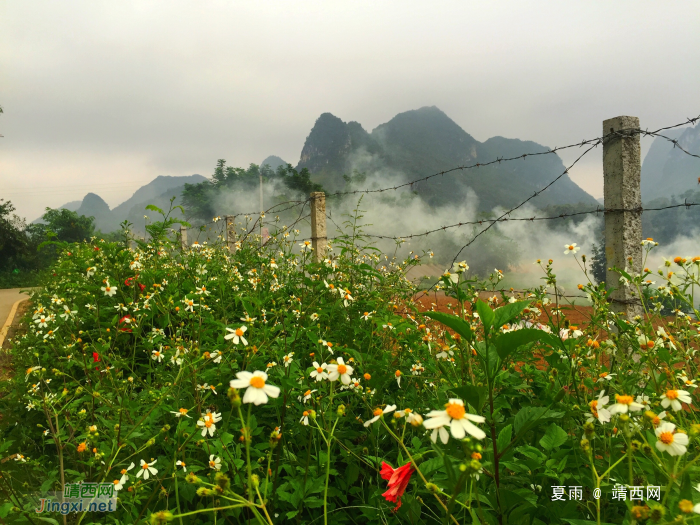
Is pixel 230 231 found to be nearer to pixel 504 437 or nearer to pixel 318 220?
pixel 318 220

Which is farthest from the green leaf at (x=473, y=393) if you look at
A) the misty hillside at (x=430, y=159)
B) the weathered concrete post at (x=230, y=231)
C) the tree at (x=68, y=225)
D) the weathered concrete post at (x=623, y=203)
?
the misty hillside at (x=430, y=159)

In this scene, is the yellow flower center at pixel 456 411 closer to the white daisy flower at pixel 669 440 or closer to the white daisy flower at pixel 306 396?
the white daisy flower at pixel 669 440

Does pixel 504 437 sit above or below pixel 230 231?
below

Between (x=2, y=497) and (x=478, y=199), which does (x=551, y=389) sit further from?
(x=478, y=199)

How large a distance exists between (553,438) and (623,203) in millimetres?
2042

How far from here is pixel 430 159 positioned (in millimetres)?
97688

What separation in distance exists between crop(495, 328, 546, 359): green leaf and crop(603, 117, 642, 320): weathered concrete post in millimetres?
2084

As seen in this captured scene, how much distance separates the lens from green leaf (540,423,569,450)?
3.34 feet

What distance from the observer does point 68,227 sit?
3703 cm

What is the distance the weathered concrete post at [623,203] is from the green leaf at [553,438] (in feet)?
5.82

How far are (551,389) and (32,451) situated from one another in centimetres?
244

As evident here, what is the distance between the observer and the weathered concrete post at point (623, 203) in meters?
2.45

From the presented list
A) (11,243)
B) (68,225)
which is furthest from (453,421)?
(68,225)

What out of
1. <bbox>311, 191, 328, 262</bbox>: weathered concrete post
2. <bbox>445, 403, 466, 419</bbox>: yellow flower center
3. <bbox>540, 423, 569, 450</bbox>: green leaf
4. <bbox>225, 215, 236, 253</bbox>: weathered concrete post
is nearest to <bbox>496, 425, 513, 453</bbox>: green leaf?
<bbox>540, 423, 569, 450</bbox>: green leaf
